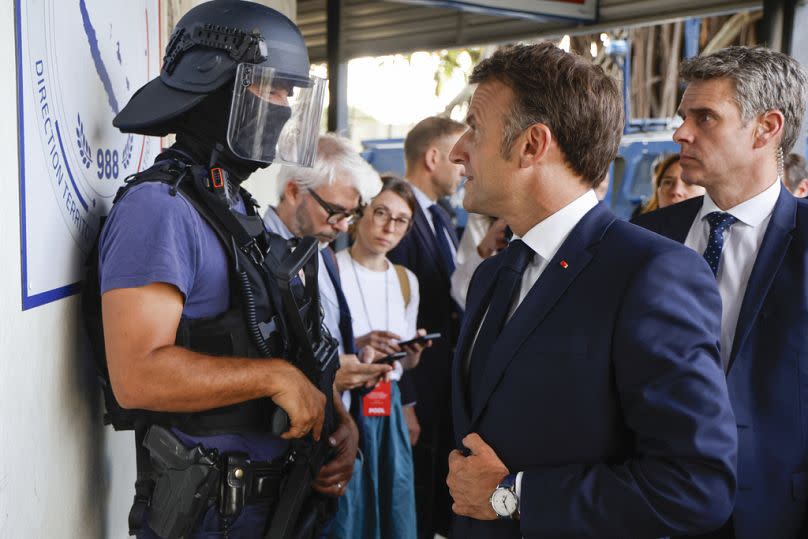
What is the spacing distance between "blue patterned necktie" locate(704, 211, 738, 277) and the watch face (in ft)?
2.96

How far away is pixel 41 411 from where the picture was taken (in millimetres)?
1504

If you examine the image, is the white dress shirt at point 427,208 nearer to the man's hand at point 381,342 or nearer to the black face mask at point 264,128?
the man's hand at point 381,342

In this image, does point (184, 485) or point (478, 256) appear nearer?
point (184, 485)

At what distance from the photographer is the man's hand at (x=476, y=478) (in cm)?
142

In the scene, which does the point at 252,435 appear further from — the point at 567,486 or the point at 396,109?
the point at 396,109

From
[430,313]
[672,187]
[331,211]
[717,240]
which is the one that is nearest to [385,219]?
[331,211]

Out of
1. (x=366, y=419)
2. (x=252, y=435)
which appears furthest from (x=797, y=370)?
(x=366, y=419)

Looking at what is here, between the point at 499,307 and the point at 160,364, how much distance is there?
0.65 m

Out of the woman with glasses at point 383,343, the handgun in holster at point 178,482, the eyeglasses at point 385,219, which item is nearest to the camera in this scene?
the handgun in holster at point 178,482

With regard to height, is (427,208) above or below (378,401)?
above

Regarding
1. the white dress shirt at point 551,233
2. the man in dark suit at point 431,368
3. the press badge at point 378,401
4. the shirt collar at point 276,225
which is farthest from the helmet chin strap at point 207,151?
the man in dark suit at point 431,368

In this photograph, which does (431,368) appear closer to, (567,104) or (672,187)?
(672,187)

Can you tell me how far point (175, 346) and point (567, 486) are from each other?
78 centimetres

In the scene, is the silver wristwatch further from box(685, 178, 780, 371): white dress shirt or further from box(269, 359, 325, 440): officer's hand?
box(685, 178, 780, 371): white dress shirt
